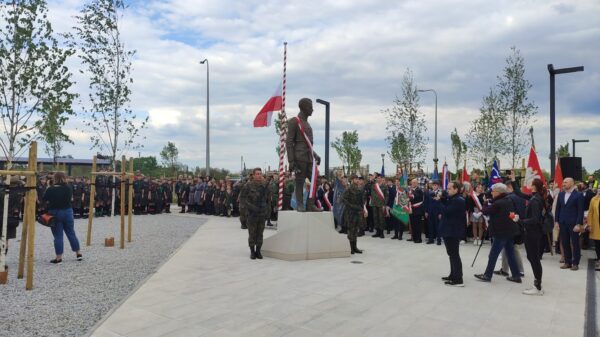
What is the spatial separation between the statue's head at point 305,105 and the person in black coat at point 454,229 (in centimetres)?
407

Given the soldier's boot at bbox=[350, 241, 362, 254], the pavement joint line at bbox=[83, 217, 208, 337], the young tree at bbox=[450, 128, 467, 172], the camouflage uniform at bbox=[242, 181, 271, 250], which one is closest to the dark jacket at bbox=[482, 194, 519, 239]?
the soldier's boot at bbox=[350, 241, 362, 254]

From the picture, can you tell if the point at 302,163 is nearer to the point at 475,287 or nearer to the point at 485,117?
the point at 475,287

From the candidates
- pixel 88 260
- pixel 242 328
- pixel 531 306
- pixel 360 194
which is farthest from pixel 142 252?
pixel 531 306

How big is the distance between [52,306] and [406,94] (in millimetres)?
22654

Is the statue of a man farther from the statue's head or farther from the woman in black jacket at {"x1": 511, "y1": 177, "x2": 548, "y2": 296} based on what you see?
the woman in black jacket at {"x1": 511, "y1": 177, "x2": 548, "y2": 296}

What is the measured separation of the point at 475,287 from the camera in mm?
7449

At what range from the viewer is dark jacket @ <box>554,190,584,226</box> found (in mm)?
9305

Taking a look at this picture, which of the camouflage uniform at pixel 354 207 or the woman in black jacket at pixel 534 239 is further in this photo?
the camouflage uniform at pixel 354 207

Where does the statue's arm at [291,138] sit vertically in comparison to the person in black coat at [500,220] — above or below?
above

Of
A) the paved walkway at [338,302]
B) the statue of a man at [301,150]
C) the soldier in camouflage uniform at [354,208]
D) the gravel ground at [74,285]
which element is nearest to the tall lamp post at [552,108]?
the paved walkway at [338,302]

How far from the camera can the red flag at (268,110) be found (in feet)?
37.2

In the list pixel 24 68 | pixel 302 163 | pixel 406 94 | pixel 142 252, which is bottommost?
pixel 142 252

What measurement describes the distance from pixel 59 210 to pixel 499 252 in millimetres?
8861

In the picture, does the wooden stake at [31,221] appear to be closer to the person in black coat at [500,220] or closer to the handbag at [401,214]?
the person in black coat at [500,220]
